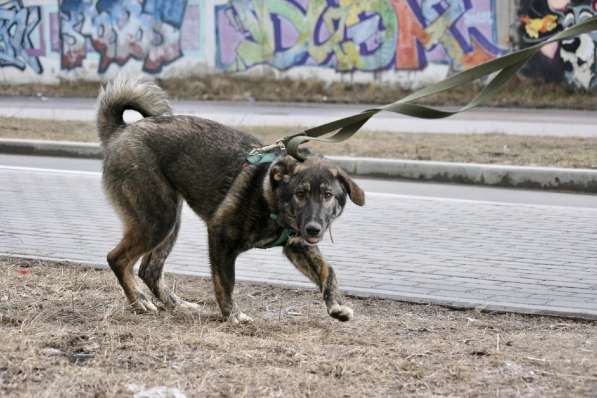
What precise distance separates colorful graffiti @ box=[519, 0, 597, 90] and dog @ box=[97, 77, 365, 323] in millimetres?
16015

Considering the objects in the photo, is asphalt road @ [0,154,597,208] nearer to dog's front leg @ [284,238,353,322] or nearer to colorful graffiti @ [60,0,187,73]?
dog's front leg @ [284,238,353,322]

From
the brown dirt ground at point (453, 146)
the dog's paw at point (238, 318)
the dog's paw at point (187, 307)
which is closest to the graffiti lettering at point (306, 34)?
the brown dirt ground at point (453, 146)

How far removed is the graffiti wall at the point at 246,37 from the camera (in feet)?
73.7

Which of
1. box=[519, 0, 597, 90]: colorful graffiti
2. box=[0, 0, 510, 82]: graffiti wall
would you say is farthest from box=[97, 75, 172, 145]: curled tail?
box=[0, 0, 510, 82]: graffiti wall

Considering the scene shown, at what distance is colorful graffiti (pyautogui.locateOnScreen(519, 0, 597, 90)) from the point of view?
68.7 ft

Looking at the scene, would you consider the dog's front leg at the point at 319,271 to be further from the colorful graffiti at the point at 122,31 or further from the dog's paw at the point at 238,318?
the colorful graffiti at the point at 122,31

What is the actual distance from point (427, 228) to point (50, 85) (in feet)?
63.8

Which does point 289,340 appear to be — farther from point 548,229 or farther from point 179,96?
point 179,96

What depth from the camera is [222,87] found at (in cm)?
2402

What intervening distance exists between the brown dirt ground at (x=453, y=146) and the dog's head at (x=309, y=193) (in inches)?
265

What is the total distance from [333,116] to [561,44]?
552cm

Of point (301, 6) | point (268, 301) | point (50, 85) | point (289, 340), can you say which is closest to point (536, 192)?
point (268, 301)

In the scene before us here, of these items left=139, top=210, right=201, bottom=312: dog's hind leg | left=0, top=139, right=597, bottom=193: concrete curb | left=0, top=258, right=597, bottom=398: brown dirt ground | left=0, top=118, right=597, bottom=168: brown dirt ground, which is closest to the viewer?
left=0, top=258, right=597, bottom=398: brown dirt ground

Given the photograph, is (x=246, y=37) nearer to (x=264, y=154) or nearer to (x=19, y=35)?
(x=19, y=35)
